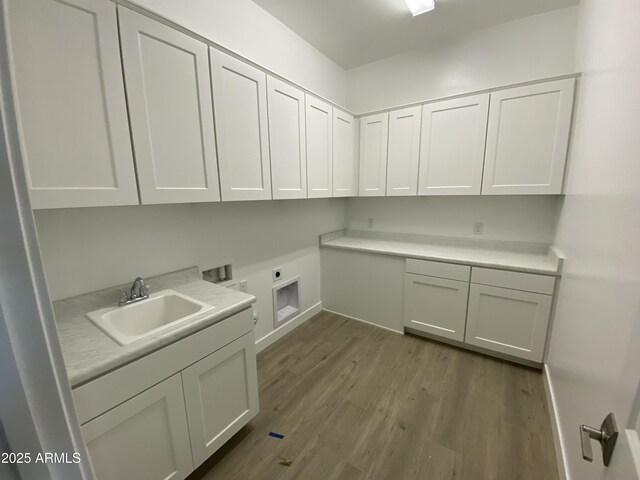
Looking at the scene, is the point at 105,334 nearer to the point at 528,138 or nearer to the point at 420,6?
the point at 420,6

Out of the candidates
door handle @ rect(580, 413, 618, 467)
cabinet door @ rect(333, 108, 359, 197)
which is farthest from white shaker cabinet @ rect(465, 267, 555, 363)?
door handle @ rect(580, 413, 618, 467)

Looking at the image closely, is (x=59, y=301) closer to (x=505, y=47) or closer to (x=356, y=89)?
(x=356, y=89)

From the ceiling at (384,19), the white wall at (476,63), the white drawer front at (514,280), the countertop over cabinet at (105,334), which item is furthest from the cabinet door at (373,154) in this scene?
the countertop over cabinet at (105,334)

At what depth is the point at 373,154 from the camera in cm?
267

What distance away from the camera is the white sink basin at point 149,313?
1.22m

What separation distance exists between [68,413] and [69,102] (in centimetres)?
110

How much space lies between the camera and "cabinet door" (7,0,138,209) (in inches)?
34.2

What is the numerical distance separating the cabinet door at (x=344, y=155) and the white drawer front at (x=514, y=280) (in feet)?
4.60

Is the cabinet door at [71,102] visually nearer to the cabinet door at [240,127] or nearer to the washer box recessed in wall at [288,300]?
the cabinet door at [240,127]

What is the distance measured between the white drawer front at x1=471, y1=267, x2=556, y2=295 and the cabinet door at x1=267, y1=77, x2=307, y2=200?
157cm

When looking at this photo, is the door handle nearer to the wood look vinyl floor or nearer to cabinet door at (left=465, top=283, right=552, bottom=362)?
the wood look vinyl floor

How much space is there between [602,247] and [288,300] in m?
2.30

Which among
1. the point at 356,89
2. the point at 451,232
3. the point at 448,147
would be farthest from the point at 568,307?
the point at 356,89

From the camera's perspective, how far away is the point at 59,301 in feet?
3.92
